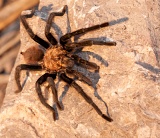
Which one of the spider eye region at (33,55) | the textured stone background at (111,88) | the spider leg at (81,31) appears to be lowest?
the textured stone background at (111,88)

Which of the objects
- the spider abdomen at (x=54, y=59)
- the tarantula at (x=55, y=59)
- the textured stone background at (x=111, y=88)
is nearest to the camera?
the textured stone background at (x=111, y=88)

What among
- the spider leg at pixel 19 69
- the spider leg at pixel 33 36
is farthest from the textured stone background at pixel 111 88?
the spider leg at pixel 33 36

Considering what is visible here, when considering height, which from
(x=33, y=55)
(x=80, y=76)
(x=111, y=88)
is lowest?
(x=111, y=88)

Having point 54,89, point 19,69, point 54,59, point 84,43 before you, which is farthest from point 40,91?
point 84,43

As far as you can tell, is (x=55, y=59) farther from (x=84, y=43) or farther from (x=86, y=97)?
(x=86, y=97)

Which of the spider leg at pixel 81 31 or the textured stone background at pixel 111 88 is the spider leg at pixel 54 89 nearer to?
the textured stone background at pixel 111 88

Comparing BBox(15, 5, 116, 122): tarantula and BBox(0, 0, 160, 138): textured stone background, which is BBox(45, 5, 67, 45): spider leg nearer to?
BBox(15, 5, 116, 122): tarantula

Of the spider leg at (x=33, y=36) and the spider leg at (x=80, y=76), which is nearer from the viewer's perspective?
the spider leg at (x=80, y=76)
